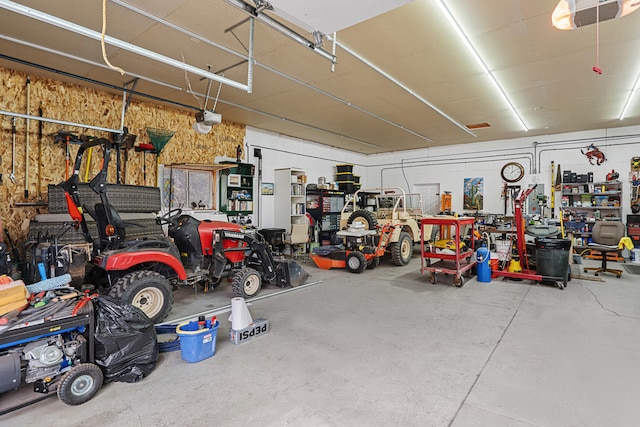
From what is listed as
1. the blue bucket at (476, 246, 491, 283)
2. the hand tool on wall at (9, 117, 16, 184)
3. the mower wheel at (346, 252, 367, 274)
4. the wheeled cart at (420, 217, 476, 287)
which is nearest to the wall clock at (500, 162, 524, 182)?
the wheeled cart at (420, 217, 476, 287)

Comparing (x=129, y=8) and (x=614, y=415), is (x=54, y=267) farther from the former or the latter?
(x=614, y=415)

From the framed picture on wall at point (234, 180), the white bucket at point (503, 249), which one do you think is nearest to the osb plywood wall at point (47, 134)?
the framed picture on wall at point (234, 180)

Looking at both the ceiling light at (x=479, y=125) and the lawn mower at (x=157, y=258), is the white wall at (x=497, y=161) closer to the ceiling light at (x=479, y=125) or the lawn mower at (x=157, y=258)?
the ceiling light at (x=479, y=125)

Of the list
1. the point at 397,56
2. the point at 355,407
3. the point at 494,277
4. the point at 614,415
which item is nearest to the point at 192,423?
the point at 355,407

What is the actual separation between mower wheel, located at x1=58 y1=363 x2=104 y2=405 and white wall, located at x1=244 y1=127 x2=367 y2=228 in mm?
6026

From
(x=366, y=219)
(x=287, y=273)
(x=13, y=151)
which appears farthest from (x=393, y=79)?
(x=13, y=151)

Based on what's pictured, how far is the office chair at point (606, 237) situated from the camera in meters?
5.95

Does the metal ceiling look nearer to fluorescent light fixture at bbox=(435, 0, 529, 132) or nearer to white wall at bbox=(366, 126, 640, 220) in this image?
fluorescent light fixture at bbox=(435, 0, 529, 132)

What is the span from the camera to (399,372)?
8.34ft

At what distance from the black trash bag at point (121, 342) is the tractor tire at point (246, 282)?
188cm

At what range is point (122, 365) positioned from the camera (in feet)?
7.73

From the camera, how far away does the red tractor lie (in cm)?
314

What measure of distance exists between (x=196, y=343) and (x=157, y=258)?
1.22m

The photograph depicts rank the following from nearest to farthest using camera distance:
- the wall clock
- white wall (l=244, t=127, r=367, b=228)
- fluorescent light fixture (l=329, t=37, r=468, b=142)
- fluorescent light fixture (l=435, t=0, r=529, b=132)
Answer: fluorescent light fixture (l=435, t=0, r=529, b=132) → fluorescent light fixture (l=329, t=37, r=468, b=142) → white wall (l=244, t=127, r=367, b=228) → the wall clock
